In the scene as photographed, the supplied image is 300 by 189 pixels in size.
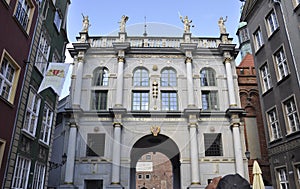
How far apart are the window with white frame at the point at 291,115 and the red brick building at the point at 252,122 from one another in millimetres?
8730

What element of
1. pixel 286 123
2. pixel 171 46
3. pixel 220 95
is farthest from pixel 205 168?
pixel 171 46

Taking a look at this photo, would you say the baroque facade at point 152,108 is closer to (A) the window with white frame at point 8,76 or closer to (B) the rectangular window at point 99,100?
(B) the rectangular window at point 99,100

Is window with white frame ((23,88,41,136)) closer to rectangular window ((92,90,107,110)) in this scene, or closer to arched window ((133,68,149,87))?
rectangular window ((92,90,107,110))

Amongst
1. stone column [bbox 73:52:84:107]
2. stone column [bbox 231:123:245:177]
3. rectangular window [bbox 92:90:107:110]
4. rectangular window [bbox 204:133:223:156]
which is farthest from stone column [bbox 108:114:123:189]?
stone column [bbox 231:123:245:177]

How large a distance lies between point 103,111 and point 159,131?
4.97 metres

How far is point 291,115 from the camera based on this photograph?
14359 mm

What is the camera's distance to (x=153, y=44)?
24969mm

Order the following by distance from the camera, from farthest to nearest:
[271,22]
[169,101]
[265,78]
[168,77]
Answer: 1. [168,77]
2. [169,101]
3. [265,78]
4. [271,22]

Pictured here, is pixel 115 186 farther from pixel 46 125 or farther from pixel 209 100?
pixel 209 100

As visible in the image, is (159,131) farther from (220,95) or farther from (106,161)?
(220,95)

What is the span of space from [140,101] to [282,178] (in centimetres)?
1224

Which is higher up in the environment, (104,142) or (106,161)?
(104,142)

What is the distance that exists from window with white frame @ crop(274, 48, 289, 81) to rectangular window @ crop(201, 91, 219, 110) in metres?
7.64

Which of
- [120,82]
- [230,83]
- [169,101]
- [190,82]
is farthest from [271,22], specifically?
[120,82]
